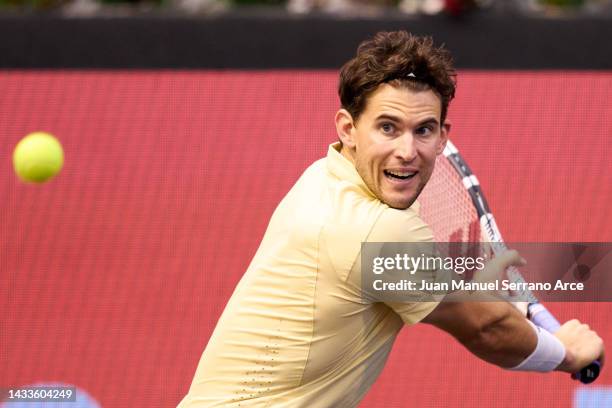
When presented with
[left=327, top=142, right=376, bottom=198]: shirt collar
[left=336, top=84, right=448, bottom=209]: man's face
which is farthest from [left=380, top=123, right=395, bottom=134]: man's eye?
[left=327, top=142, right=376, bottom=198]: shirt collar

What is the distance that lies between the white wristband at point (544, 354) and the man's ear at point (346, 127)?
63 centimetres

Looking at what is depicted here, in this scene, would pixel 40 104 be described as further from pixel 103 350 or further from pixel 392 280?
pixel 392 280

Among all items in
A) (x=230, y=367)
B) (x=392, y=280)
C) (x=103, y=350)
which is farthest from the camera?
(x=103, y=350)

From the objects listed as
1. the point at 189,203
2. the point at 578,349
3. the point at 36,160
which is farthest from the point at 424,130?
the point at 189,203

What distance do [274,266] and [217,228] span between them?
2395 millimetres

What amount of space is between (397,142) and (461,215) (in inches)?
26.8

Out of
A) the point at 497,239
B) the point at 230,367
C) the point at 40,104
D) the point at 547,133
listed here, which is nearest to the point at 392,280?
the point at 230,367

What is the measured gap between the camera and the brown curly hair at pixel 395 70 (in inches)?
88.5

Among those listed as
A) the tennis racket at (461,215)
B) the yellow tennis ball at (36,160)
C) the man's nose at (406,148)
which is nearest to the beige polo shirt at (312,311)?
the man's nose at (406,148)

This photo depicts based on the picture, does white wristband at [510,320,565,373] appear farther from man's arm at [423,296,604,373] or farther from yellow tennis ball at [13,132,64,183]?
yellow tennis ball at [13,132,64,183]

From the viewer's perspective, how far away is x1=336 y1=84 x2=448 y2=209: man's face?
2254mm

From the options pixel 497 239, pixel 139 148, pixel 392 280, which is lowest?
pixel 392 280

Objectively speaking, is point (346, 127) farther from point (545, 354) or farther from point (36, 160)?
point (36, 160)

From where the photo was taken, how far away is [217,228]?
15.3ft
